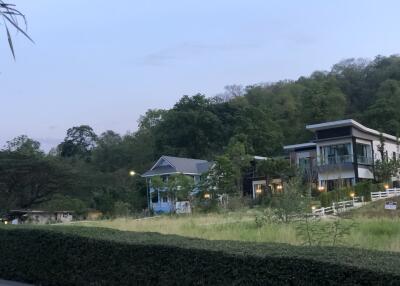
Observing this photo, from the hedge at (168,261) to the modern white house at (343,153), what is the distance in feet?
143

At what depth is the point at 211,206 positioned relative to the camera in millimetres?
40781

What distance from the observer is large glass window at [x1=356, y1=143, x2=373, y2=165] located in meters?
55.6

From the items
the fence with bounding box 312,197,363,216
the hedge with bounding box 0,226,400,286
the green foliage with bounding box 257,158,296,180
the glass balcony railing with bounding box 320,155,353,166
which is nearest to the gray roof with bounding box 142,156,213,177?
the green foliage with bounding box 257,158,296,180

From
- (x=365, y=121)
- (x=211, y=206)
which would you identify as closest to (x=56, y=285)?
(x=211, y=206)

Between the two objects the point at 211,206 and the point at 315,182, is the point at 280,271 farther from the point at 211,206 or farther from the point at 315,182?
the point at 315,182

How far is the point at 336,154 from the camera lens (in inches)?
2195

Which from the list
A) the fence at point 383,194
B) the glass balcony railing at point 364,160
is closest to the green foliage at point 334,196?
the fence at point 383,194

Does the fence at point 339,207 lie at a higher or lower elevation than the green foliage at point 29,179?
lower

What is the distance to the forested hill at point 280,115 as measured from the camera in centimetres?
7800

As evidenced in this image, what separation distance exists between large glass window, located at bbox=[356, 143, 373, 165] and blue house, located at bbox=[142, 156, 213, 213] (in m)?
15.0

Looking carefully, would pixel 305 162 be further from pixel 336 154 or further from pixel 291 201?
pixel 291 201

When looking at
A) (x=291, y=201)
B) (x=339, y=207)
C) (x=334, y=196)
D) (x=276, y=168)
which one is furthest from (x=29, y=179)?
(x=291, y=201)

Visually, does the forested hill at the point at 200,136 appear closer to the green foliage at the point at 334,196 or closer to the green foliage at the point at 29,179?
the green foliage at the point at 29,179

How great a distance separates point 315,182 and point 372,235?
138 feet
